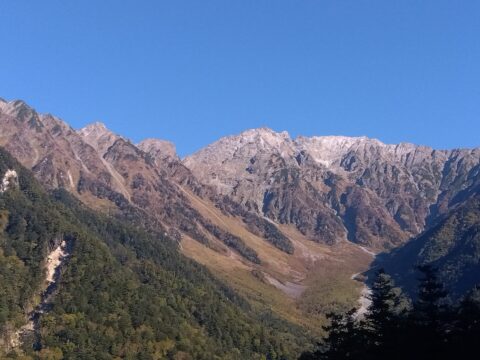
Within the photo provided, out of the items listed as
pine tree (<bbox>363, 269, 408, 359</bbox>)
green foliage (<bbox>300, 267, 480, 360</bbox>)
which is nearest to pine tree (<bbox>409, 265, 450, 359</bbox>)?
green foliage (<bbox>300, 267, 480, 360</bbox>)

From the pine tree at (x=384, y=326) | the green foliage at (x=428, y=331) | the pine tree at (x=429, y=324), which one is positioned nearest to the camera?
the green foliage at (x=428, y=331)

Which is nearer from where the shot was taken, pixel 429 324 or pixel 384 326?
pixel 429 324

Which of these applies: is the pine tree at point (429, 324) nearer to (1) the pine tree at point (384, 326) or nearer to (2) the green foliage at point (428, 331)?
(2) the green foliage at point (428, 331)

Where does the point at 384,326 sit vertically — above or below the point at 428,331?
above

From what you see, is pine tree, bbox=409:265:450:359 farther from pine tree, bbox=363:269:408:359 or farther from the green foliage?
pine tree, bbox=363:269:408:359

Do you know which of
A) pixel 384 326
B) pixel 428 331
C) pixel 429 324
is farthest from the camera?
pixel 384 326

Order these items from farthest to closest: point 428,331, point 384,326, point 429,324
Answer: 1. point 384,326
2. point 429,324
3. point 428,331

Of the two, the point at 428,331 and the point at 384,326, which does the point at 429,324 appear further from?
the point at 384,326

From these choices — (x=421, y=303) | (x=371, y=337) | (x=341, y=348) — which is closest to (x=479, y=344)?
(x=421, y=303)

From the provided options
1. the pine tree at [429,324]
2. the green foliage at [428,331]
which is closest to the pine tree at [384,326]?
the green foliage at [428,331]

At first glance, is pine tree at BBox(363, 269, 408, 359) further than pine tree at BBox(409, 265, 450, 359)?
Yes

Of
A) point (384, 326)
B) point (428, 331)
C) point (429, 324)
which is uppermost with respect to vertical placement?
point (384, 326)

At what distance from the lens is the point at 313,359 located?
98.5 m

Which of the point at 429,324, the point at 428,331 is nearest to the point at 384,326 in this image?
the point at 429,324
